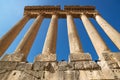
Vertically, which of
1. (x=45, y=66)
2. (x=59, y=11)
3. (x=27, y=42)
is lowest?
(x=45, y=66)

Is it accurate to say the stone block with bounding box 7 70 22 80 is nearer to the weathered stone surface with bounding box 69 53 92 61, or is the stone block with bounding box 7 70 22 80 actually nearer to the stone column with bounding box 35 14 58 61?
the stone column with bounding box 35 14 58 61

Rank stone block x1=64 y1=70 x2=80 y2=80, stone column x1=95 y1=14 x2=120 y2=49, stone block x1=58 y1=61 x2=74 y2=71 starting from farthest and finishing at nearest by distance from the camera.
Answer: stone column x1=95 y1=14 x2=120 y2=49 < stone block x1=58 y1=61 x2=74 y2=71 < stone block x1=64 y1=70 x2=80 y2=80

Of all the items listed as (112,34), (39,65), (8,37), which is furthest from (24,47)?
(112,34)

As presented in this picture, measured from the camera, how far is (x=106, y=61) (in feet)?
33.9

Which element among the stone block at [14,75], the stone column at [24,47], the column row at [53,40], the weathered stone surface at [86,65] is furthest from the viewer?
the column row at [53,40]

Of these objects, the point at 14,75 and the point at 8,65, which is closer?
the point at 14,75

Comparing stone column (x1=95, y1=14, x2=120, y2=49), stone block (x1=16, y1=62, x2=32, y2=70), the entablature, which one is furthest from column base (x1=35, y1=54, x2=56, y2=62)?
the entablature

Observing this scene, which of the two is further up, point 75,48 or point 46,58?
point 75,48

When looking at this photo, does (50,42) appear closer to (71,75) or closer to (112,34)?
(112,34)

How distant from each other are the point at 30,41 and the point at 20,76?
9.08 m

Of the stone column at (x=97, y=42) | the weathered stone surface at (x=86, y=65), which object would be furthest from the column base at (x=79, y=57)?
the stone column at (x=97, y=42)

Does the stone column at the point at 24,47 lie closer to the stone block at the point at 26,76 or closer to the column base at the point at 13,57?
the column base at the point at 13,57

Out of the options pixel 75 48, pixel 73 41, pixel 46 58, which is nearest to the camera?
pixel 46 58

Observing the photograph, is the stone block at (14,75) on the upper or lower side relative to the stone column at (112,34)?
lower
